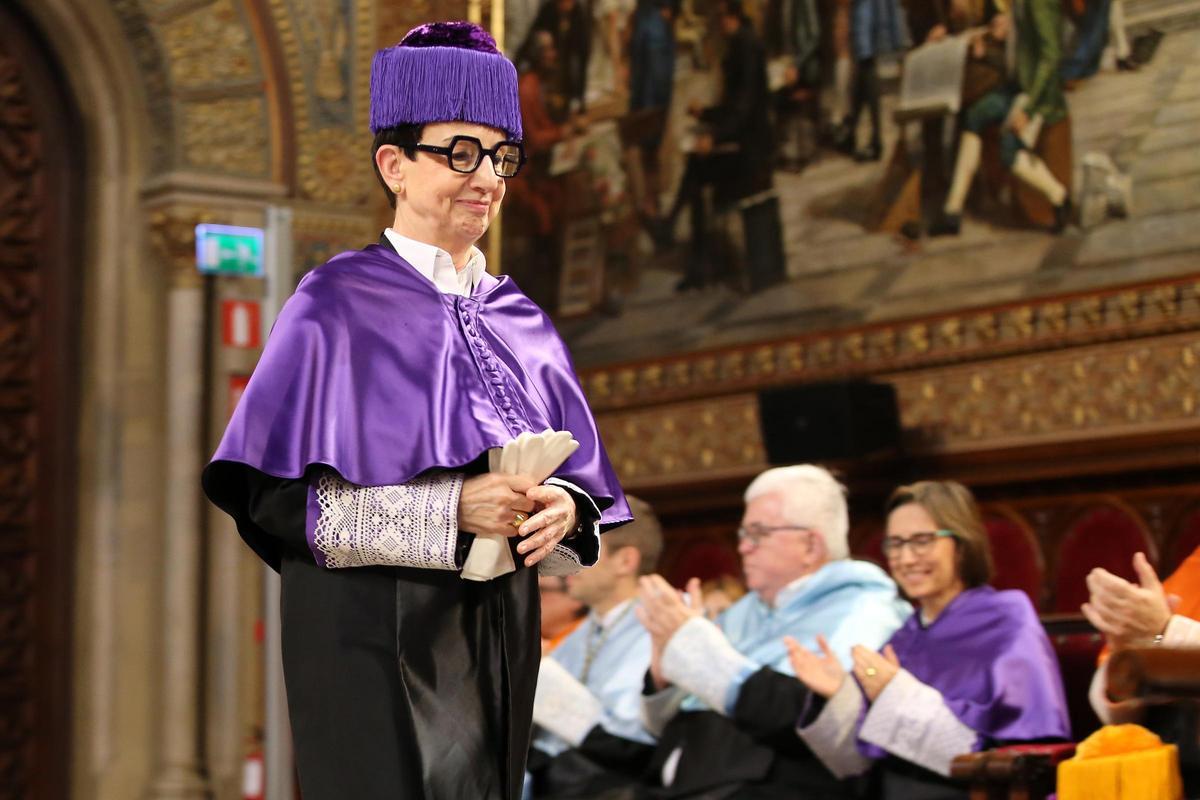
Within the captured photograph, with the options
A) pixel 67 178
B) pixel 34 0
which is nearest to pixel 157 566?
pixel 67 178

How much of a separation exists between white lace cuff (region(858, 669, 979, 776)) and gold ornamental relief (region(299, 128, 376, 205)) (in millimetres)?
4454

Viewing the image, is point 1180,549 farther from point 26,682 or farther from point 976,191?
point 26,682

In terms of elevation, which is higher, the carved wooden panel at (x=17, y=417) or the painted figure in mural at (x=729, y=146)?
the painted figure in mural at (x=729, y=146)

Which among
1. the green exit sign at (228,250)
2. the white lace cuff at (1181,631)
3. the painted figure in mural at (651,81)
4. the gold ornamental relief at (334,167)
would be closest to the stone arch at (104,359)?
the green exit sign at (228,250)

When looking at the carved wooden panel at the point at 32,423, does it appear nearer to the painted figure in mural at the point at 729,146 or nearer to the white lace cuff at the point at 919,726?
the painted figure in mural at the point at 729,146

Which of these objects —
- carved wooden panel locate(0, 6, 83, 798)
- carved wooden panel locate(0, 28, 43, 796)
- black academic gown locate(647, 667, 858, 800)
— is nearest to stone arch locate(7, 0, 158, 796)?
carved wooden panel locate(0, 6, 83, 798)

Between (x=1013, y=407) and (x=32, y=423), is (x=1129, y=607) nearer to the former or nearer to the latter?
(x=1013, y=407)

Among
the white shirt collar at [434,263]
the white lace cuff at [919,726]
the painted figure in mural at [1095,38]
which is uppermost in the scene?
the painted figure in mural at [1095,38]

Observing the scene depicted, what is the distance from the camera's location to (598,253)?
981cm

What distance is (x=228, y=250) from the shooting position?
25.9ft

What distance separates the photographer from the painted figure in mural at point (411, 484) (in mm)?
2623

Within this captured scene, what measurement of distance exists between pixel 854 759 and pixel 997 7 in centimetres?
373

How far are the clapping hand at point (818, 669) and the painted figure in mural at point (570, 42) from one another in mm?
5032

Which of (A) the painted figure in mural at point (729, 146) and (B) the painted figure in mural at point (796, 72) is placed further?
(A) the painted figure in mural at point (729, 146)
